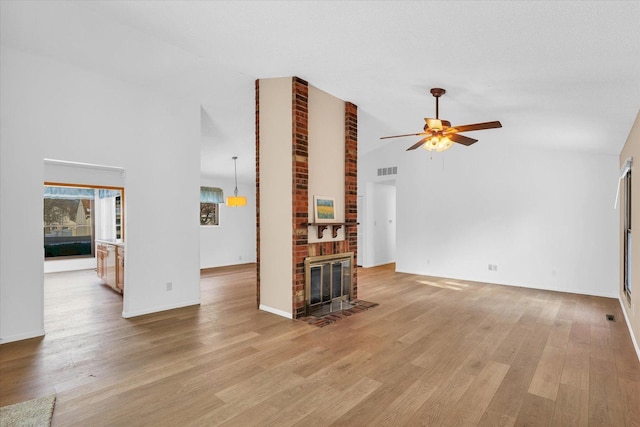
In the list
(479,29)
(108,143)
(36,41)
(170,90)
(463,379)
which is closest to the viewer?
(479,29)

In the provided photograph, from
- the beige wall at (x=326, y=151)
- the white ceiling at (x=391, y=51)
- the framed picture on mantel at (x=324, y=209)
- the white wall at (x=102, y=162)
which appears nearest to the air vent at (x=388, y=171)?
the white ceiling at (x=391, y=51)

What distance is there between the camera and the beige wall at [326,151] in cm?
482

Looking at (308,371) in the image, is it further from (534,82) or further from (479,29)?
(534,82)

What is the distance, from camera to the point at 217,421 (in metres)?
2.18

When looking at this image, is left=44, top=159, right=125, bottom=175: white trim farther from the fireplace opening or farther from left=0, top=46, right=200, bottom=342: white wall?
the fireplace opening

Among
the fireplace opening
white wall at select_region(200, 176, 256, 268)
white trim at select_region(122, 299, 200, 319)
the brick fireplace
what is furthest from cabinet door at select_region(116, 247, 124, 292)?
the fireplace opening

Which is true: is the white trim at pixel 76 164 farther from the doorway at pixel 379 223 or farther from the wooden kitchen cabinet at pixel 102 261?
the doorway at pixel 379 223

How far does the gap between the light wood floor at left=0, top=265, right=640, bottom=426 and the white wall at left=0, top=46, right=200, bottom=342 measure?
0.47 meters

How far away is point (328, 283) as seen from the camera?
16.3 ft

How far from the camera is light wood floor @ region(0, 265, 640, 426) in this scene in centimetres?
229

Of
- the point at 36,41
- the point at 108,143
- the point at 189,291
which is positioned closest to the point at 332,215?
the point at 189,291

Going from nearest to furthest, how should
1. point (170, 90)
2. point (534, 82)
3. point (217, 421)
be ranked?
1. point (217, 421)
2. point (534, 82)
3. point (170, 90)

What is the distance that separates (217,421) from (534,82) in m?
3.80

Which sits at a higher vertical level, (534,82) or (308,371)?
(534,82)
